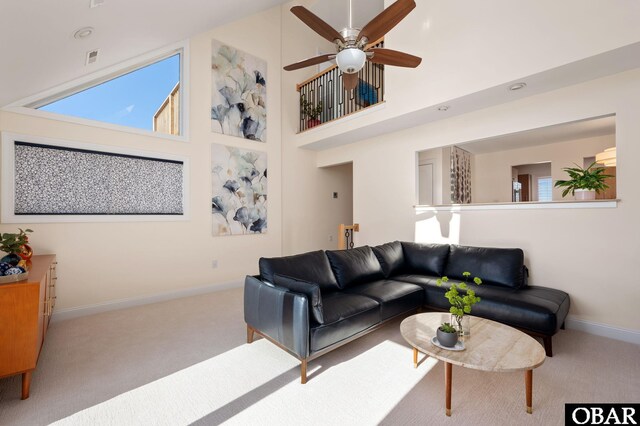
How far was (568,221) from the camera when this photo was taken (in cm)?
319

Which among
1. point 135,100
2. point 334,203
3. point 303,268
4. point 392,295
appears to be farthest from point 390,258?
point 135,100

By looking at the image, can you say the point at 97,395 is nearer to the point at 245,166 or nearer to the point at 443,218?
the point at 245,166

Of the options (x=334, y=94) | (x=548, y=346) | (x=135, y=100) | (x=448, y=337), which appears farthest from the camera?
(x=334, y=94)

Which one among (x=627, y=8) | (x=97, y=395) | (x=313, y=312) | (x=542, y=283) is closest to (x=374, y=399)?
(x=313, y=312)

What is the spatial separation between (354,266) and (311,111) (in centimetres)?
373

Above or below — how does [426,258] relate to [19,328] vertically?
above

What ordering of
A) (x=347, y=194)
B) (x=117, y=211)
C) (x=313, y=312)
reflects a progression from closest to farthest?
(x=313, y=312) < (x=117, y=211) < (x=347, y=194)

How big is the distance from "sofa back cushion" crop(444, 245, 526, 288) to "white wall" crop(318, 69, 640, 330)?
370 millimetres

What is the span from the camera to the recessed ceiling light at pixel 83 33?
7.32 feet

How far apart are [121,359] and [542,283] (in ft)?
14.5

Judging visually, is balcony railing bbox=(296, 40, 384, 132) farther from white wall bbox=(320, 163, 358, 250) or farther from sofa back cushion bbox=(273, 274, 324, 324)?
sofa back cushion bbox=(273, 274, 324, 324)

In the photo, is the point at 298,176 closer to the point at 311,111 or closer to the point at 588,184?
the point at 311,111

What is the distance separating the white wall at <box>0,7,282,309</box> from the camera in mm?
3492

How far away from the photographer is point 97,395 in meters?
1.97
